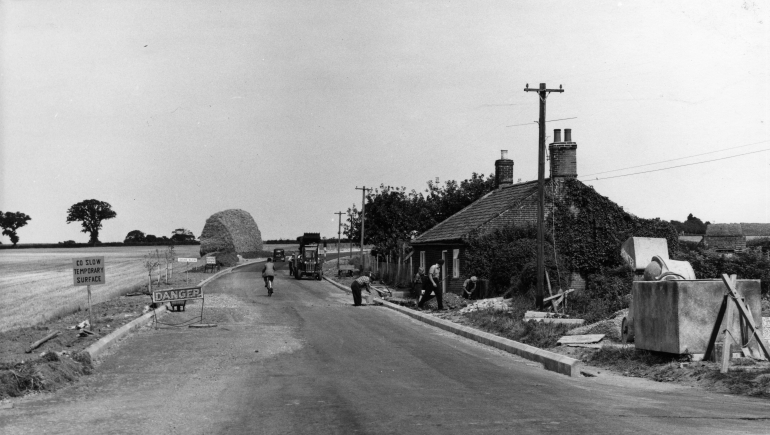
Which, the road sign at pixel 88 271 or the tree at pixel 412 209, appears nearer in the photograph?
the road sign at pixel 88 271

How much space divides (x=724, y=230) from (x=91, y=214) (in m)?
111

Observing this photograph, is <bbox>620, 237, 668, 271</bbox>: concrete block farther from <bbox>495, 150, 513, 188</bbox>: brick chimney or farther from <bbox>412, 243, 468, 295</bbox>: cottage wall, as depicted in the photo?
<bbox>495, 150, 513, 188</bbox>: brick chimney

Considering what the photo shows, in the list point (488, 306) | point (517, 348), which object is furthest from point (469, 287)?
point (517, 348)

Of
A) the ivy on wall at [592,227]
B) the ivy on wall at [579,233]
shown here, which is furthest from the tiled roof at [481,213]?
the ivy on wall at [592,227]

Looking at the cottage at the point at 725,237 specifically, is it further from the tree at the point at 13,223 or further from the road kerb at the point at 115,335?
the tree at the point at 13,223

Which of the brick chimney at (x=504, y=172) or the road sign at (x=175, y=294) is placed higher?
the brick chimney at (x=504, y=172)

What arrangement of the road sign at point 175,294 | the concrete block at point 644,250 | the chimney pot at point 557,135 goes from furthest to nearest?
the chimney pot at point 557,135 < the road sign at point 175,294 < the concrete block at point 644,250

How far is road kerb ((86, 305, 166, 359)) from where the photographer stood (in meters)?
14.4

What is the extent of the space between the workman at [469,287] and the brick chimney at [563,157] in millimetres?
7166

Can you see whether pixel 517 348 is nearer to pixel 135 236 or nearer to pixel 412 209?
pixel 412 209

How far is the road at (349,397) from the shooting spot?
8.12 m

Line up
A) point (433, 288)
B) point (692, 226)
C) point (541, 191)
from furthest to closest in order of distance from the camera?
point (692, 226), point (433, 288), point (541, 191)

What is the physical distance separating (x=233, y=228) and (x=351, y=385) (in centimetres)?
9189

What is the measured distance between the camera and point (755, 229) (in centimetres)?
9100
